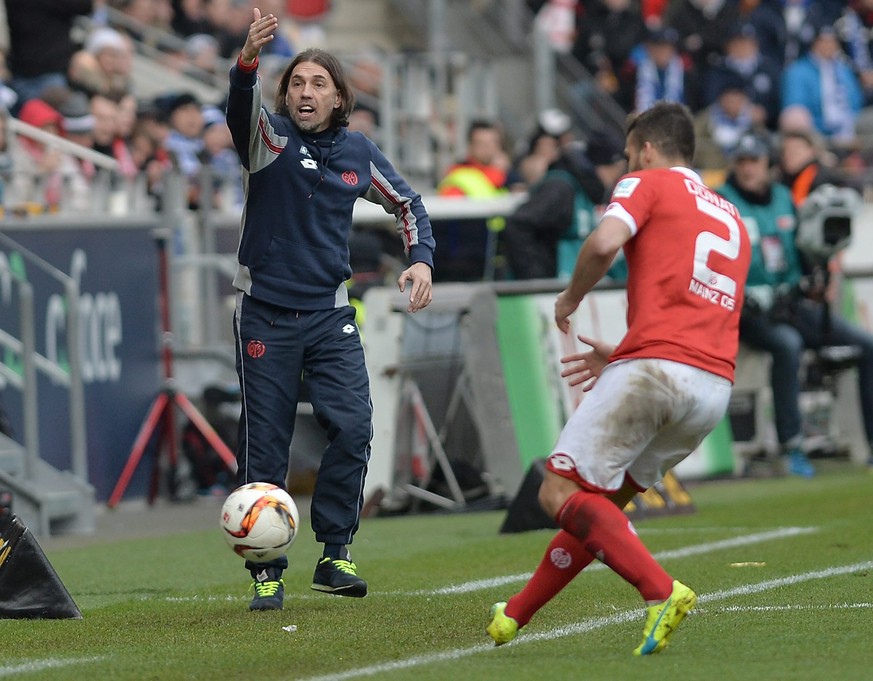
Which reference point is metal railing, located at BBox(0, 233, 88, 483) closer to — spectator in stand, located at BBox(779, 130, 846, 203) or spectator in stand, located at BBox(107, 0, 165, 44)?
spectator in stand, located at BBox(779, 130, 846, 203)

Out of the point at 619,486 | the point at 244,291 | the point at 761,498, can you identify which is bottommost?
the point at 761,498

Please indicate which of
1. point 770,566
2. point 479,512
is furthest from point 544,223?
point 770,566

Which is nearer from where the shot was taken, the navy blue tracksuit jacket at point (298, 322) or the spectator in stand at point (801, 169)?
the navy blue tracksuit jacket at point (298, 322)

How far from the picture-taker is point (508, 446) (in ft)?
38.4

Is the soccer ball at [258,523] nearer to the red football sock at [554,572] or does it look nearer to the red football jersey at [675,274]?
the red football sock at [554,572]

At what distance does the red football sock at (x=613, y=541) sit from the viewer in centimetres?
582

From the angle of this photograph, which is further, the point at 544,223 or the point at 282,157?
the point at 544,223

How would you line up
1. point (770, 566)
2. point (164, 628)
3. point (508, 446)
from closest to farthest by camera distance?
point (164, 628) → point (770, 566) → point (508, 446)

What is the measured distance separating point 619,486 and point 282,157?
6.87 ft

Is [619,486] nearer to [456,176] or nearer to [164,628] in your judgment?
[164,628]

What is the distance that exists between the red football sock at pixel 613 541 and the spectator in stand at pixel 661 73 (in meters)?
16.2

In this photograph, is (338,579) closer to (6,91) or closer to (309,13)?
(6,91)

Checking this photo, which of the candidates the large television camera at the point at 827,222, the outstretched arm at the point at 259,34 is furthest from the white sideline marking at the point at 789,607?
the large television camera at the point at 827,222

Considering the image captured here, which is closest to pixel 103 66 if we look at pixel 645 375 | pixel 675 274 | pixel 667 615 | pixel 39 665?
pixel 39 665
